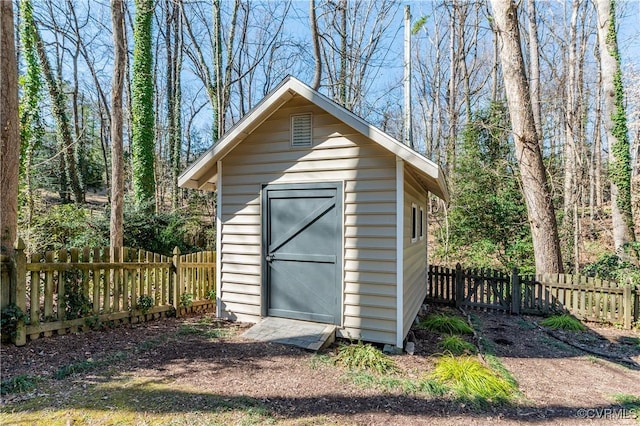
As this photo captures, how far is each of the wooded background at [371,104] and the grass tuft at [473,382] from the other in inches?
208

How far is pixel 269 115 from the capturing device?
5539 mm

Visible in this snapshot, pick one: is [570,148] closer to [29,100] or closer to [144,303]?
[144,303]

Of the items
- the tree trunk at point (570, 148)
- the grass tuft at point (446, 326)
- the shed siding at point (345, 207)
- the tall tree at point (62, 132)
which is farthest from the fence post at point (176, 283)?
the tall tree at point (62, 132)

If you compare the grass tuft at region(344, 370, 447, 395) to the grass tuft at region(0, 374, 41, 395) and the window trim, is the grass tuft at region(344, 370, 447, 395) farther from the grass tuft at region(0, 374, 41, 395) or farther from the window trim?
the window trim

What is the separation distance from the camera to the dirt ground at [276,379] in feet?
10.2

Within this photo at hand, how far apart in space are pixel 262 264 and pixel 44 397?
3128mm

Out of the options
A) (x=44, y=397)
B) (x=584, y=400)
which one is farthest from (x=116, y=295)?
(x=584, y=400)

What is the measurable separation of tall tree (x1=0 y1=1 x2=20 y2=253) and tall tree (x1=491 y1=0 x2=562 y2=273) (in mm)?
9516

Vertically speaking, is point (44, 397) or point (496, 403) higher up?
point (44, 397)

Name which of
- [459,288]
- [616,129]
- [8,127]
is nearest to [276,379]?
[8,127]

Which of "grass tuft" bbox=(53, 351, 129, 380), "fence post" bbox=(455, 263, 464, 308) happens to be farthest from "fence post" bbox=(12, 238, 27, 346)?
"fence post" bbox=(455, 263, 464, 308)

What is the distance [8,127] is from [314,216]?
4630mm

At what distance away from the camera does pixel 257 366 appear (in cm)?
406

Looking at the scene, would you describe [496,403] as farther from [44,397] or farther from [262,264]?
[44,397]
